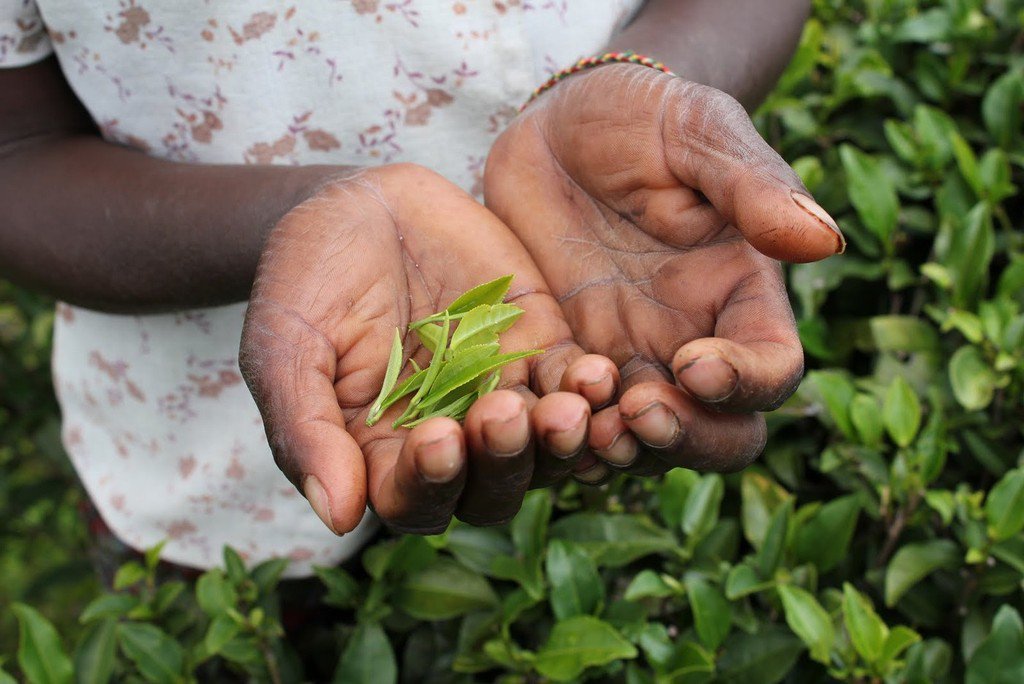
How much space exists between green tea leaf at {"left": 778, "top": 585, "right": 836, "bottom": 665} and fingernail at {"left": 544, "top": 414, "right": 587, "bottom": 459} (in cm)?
41

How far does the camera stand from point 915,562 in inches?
48.3

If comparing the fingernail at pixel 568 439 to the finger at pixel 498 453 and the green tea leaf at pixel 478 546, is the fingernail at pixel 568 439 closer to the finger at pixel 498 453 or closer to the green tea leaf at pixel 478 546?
the finger at pixel 498 453

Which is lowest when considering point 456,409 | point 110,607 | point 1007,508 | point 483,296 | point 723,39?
point 110,607

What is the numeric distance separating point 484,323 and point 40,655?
0.77 meters

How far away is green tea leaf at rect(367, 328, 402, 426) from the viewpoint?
106 centimetres

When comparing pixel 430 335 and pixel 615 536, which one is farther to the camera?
pixel 615 536

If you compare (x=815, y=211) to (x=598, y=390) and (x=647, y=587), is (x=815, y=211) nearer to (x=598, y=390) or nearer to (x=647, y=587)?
(x=598, y=390)

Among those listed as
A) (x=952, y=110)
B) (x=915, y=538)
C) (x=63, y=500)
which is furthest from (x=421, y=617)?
(x=63, y=500)

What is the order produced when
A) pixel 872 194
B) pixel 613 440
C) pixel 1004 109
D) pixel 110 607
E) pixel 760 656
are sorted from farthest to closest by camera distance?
1. pixel 1004 109
2. pixel 872 194
3. pixel 110 607
4. pixel 760 656
5. pixel 613 440

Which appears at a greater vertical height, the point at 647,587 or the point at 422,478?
the point at 422,478

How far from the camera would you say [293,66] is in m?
1.32

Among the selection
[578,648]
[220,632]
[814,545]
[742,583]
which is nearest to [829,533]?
[814,545]

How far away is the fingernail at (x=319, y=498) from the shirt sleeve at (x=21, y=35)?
2.62 ft

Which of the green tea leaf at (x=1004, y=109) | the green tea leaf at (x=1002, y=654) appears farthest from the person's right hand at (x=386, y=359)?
the green tea leaf at (x=1004, y=109)
